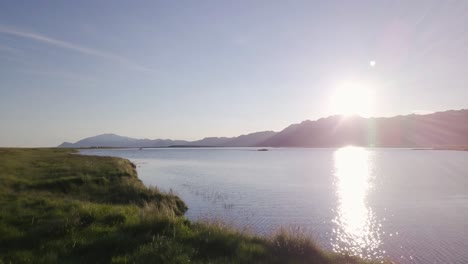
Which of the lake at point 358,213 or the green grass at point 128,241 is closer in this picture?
the green grass at point 128,241

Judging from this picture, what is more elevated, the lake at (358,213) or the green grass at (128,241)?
the green grass at (128,241)

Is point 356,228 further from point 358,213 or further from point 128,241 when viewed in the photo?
point 128,241

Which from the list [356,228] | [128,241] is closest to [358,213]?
[356,228]

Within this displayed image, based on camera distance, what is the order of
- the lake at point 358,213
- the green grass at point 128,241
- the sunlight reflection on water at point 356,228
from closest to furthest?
the green grass at point 128,241 < the sunlight reflection on water at point 356,228 < the lake at point 358,213

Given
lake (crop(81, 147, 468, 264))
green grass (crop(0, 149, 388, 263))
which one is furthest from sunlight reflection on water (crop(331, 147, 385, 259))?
green grass (crop(0, 149, 388, 263))

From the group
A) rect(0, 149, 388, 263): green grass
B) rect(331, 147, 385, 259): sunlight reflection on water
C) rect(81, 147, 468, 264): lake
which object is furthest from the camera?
rect(81, 147, 468, 264): lake

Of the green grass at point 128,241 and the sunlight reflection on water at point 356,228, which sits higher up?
the green grass at point 128,241

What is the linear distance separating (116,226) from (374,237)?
1876 centimetres

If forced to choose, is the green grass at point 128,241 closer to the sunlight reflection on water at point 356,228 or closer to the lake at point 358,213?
the lake at point 358,213

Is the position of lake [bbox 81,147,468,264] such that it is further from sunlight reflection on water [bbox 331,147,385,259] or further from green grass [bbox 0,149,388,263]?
green grass [bbox 0,149,388,263]

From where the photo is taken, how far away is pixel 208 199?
38406 mm

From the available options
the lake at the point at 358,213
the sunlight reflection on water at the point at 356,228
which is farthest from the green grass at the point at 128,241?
the sunlight reflection on water at the point at 356,228

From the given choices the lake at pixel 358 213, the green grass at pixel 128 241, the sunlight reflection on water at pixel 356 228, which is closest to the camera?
the green grass at pixel 128 241

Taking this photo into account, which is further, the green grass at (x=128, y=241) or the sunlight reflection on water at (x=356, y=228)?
the sunlight reflection on water at (x=356, y=228)
